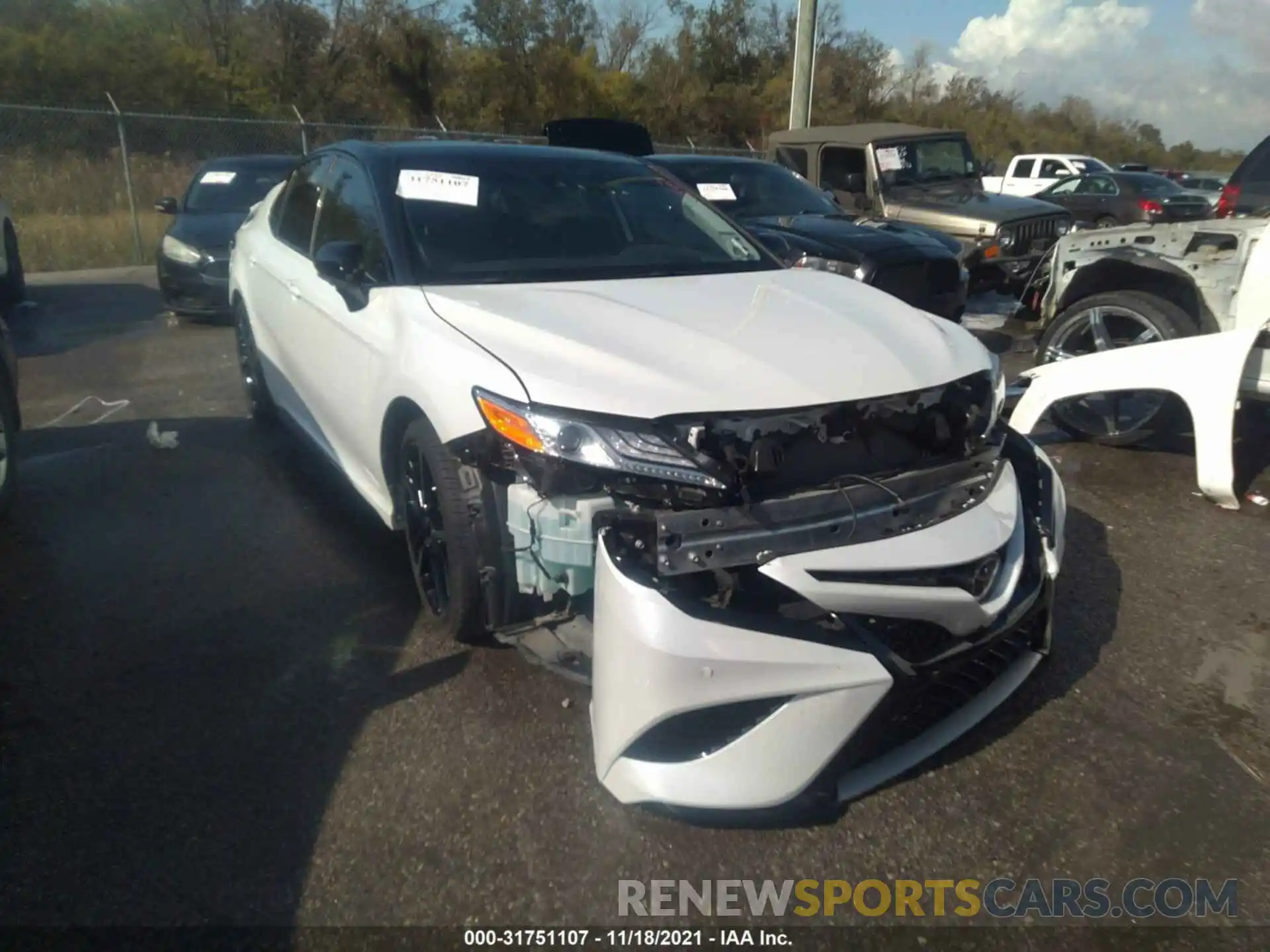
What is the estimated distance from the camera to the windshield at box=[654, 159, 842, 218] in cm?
883

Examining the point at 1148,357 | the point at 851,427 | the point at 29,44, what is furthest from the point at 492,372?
the point at 29,44

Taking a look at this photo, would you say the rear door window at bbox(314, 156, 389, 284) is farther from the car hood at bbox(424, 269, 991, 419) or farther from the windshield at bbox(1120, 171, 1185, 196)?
the windshield at bbox(1120, 171, 1185, 196)

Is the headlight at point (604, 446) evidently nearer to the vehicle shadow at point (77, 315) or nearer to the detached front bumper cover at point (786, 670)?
the detached front bumper cover at point (786, 670)

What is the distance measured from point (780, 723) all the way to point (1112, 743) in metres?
1.26

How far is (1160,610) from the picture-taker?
3.76 metres

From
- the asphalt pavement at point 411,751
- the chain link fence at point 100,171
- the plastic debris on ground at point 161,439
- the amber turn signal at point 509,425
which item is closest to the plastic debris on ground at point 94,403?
the plastic debris on ground at point 161,439

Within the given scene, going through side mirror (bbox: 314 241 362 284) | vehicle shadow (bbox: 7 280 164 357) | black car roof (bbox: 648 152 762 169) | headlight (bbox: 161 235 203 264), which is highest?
black car roof (bbox: 648 152 762 169)

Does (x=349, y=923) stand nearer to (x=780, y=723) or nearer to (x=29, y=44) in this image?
(x=780, y=723)

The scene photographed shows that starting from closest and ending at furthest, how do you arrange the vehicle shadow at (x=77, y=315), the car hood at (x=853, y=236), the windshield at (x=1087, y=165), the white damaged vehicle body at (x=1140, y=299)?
the white damaged vehicle body at (x=1140, y=299)
the car hood at (x=853, y=236)
the vehicle shadow at (x=77, y=315)
the windshield at (x=1087, y=165)

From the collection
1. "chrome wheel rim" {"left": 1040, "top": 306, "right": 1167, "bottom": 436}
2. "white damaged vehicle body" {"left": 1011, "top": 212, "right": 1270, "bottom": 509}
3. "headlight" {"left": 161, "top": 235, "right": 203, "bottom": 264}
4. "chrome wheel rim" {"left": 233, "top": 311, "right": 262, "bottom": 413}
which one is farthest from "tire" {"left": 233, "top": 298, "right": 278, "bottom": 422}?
"chrome wheel rim" {"left": 1040, "top": 306, "right": 1167, "bottom": 436}

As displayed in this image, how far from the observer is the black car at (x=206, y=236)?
9.05m

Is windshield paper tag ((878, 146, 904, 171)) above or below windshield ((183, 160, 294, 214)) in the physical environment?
above

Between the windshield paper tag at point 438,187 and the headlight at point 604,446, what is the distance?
Result: 1.51 meters

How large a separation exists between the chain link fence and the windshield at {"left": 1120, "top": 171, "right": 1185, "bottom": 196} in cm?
1061
